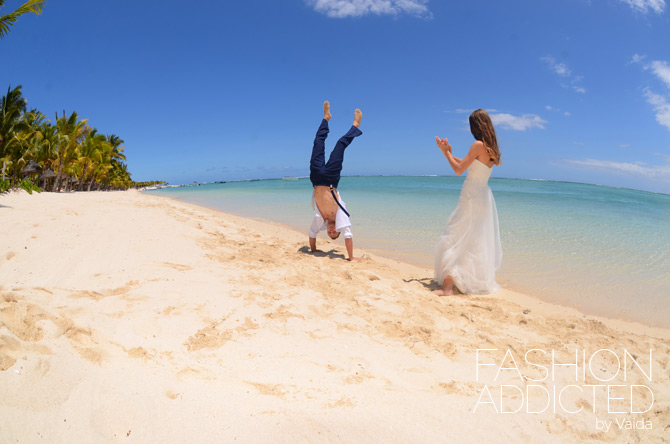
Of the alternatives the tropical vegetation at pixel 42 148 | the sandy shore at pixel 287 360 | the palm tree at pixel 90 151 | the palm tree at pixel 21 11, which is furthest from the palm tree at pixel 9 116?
the sandy shore at pixel 287 360

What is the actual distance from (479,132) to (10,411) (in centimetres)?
423

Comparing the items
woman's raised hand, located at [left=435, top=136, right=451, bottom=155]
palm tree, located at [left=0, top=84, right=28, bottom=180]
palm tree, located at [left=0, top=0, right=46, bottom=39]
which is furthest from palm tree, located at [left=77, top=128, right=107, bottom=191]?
woman's raised hand, located at [left=435, top=136, right=451, bottom=155]

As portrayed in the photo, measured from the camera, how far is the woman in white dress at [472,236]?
155 inches

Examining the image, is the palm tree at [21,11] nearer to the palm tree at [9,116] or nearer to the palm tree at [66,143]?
the palm tree at [9,116]

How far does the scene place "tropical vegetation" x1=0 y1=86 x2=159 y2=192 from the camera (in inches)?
639

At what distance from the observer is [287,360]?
2.26 m

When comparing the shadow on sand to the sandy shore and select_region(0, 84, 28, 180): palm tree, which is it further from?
select_region(0, 84, 28, 180): palm tree

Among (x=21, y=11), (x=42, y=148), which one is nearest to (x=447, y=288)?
(x=21, y=11)

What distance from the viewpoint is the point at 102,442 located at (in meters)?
1.34

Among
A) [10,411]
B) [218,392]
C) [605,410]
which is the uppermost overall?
[10,411]

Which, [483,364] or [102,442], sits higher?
[102,442]

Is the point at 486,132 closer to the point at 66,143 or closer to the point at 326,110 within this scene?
the point at 326,110

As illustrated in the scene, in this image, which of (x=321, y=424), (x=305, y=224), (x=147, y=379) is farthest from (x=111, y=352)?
(x=305, y=224)

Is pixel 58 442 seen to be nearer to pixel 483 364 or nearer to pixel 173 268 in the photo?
pixel 483 364
